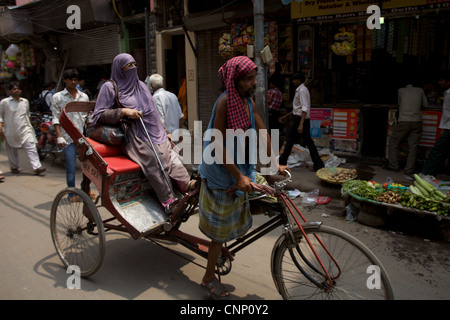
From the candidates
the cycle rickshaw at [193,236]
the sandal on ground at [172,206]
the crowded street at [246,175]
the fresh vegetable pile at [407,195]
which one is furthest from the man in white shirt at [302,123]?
the sandal on ground at [172,206]

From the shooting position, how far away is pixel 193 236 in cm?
308

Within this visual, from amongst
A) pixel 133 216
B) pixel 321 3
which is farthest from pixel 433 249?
pixel 321 3

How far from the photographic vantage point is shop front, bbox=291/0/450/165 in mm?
6547

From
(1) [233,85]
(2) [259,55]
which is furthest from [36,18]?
(1) [233,85]

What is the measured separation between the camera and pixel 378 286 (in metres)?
2.32

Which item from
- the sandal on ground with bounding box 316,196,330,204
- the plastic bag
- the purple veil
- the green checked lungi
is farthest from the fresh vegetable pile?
the purple veil

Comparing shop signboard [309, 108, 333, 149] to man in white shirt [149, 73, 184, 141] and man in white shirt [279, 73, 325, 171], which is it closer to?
man in white shirt [279, 73, 325, 171]

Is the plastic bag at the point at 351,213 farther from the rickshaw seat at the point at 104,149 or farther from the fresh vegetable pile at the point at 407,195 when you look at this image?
the rickshaw seat at the point at 104,149

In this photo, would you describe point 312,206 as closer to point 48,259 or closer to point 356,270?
point 356,270

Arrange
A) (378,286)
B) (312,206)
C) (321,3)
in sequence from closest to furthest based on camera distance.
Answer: (378,286), (312,206), (321,3)

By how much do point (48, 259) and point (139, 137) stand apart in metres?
1.59

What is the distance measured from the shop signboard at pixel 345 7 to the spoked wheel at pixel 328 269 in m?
5.22

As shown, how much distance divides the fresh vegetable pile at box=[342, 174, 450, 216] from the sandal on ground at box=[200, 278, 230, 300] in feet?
7.85
